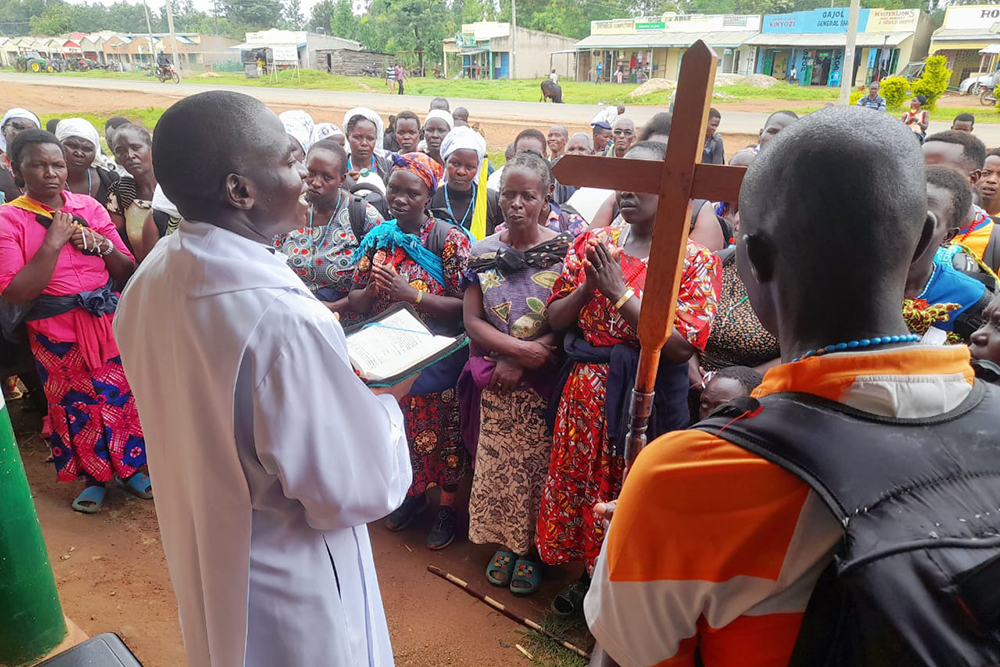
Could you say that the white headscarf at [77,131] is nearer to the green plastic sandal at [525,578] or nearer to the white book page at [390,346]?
the white book page at [390,346]

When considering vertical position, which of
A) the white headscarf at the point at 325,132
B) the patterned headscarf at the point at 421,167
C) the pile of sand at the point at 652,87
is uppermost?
the pile of sand at the point at 652,87

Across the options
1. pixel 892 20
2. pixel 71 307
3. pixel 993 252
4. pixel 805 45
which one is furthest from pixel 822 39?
pixel 71 307

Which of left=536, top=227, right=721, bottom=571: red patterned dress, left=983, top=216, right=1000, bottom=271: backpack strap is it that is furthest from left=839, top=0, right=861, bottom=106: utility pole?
left=536, top=227, right=721, bottom=571: red patterned dress

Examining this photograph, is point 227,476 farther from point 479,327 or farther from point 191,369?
point 479,327

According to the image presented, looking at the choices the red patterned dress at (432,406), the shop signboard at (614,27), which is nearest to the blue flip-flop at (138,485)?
the red patterned dress at (432,406)

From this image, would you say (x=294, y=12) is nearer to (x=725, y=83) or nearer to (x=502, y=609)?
(x=725, y=83)

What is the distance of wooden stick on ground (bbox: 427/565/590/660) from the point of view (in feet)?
9.31

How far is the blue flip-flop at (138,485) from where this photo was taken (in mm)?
4043

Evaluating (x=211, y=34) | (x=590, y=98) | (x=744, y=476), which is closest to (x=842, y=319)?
(x=744, y=476)

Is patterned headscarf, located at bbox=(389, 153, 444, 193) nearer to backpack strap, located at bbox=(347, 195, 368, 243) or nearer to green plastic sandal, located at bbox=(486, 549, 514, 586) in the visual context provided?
backpack strap, located at bbox=(347, 195, 368, 243)

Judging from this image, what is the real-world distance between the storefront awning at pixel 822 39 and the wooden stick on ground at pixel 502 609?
31.9 metres

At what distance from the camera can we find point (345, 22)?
54.8 m

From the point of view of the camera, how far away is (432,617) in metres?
3.10

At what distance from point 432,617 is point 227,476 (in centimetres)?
198
